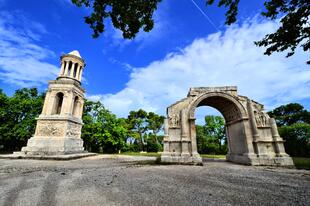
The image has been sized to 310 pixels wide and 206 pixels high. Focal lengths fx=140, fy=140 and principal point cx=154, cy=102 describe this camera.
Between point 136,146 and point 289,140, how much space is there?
31699mm

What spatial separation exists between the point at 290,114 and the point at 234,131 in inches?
1339

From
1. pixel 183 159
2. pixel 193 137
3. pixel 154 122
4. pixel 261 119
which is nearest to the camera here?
pixel 183 159

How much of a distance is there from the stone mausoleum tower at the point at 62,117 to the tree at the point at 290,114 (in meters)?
43.4

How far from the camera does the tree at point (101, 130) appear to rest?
25359mm

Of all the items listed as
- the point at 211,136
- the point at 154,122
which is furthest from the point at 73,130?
the point at 211,136

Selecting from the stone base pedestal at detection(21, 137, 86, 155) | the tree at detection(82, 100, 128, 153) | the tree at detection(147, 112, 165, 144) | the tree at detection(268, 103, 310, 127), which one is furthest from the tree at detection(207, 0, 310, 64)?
the tree at detection(268, 103, 310, 127)

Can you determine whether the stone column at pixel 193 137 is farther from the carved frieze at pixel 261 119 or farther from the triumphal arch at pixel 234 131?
the carved frieze at pixel 261 119

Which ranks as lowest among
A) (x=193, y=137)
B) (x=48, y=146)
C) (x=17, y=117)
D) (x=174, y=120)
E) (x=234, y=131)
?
Result: (x=48, y=146)

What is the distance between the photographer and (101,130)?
25734mm

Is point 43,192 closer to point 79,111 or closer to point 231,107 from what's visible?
point 231,107

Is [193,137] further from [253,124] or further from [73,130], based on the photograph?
[73,130]

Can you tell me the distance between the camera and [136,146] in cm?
3753

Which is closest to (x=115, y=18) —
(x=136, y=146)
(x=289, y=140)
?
(x=289, y=140)

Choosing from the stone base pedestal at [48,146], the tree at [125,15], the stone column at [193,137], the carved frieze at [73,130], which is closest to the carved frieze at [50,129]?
the stone base pedestal at [48,146]
